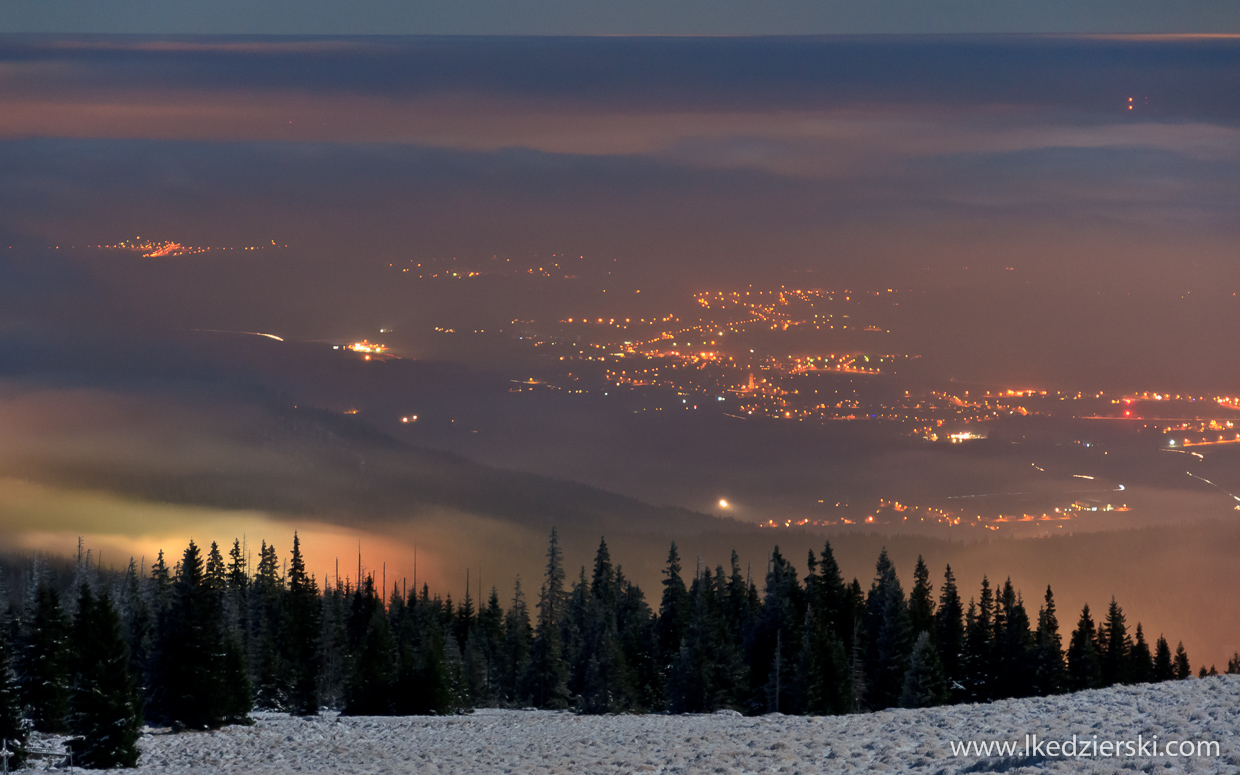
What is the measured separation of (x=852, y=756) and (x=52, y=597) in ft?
120

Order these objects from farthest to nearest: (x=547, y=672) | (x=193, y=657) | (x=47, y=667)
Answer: (x=547, y=672) < (x=193, y=657) < (x=47, y=667)

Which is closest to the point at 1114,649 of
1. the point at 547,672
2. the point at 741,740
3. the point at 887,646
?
the point at 887,646

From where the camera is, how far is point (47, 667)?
5444 centimetres

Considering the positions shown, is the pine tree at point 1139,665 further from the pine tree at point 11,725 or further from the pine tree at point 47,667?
the pine tree at point 11,725

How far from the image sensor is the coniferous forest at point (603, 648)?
58.0 m

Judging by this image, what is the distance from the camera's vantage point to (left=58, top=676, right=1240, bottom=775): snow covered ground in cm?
3366

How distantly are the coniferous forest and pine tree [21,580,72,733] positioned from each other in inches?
Result: 4.7

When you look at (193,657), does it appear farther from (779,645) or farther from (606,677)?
(779,645)

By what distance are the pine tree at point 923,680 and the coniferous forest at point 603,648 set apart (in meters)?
0.12

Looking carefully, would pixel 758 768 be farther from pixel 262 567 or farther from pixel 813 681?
pixel 262 567

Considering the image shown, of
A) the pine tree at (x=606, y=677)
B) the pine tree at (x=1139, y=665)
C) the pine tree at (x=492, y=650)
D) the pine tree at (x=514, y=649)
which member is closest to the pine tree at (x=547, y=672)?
the pine tree at (x=606, y=677)

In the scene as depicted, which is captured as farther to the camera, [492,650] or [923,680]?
[492,650]

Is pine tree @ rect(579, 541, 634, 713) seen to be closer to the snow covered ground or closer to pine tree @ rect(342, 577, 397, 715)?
pine tree @ rect(342, 577, 397, 715)

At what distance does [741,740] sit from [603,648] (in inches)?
1700
